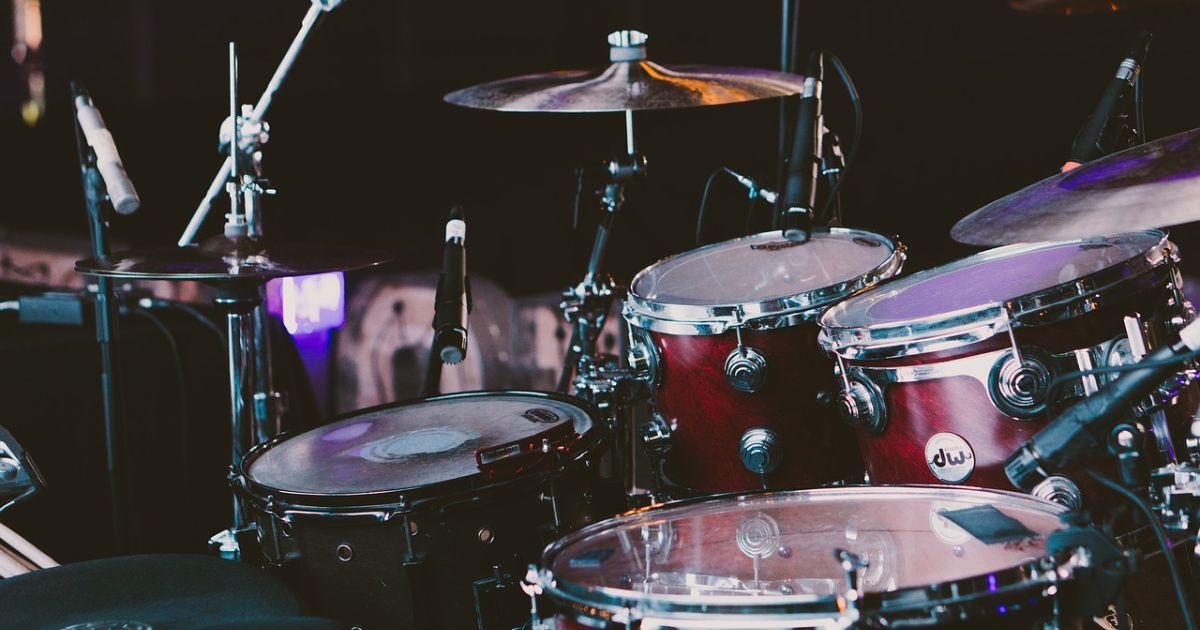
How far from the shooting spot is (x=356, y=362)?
3738 millimetres

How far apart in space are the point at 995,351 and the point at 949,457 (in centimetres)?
19

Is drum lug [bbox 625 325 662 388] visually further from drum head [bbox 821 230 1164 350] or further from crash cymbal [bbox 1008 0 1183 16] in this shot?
crash cymbal [bbox 1008 0 1183 16]

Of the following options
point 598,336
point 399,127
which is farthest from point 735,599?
point 399,127

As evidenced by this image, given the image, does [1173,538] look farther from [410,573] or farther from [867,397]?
[410,573]

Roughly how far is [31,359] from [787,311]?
187cm

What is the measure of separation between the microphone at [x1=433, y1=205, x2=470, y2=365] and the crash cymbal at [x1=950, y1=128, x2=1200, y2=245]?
0.73 m

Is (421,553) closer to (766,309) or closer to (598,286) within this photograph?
(766,309)

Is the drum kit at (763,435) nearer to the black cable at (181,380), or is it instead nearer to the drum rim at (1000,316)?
the drum rim at (1000,316)

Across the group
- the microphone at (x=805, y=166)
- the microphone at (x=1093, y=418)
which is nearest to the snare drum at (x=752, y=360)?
the microphone at (x=805, y=166)

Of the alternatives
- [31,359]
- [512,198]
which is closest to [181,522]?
[31,359]

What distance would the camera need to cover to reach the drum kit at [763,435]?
1304 mm

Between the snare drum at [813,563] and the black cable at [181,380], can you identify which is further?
the black cable at [181,380]

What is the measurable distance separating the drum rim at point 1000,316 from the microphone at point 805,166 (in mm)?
386

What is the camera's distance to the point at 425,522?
179 centimetres
